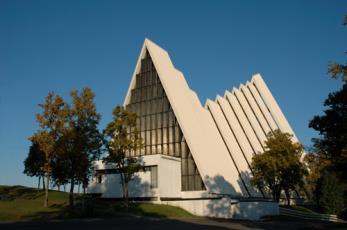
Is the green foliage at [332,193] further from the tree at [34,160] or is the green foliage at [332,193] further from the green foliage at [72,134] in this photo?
the tree at [34,160]

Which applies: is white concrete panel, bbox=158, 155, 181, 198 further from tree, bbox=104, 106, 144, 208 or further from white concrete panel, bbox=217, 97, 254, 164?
white concrete panel, bbox=217, 97, 254, 164

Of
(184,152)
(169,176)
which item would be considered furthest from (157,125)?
(169,176)

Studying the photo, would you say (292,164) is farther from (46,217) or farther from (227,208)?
(46,217)

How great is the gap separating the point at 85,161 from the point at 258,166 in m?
22.0

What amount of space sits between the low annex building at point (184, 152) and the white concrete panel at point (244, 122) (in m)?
0.24

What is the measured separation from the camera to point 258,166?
41906 millimetres

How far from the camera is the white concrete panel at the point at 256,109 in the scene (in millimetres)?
64756

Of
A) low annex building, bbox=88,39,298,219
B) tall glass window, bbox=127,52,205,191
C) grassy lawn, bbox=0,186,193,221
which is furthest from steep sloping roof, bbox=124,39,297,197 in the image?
grassy lawn, bbox=0,186,193,221

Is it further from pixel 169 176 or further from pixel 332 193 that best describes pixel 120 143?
pixel 332 193

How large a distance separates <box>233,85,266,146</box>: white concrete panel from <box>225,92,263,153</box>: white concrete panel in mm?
887

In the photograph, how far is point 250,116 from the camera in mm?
62906

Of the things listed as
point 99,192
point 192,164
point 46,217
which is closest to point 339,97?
point 46,217

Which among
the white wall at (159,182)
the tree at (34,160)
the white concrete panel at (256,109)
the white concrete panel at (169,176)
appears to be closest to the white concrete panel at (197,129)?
the white concrete panel at (169,176)

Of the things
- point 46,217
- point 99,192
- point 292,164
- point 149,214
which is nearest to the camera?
point 46,217
